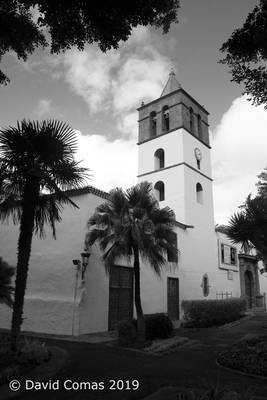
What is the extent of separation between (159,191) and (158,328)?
16792 millimetres

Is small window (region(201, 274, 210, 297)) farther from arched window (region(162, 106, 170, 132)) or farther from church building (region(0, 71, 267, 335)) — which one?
arched window (region(162, 106, 170, 132))

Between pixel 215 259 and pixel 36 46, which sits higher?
pixel 36 46

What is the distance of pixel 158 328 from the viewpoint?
14.2m

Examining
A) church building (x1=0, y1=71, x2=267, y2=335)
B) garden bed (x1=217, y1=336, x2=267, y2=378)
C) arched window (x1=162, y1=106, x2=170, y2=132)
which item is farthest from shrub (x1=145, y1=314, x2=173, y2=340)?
arched window (x1=162, y1=106, x2=170, y2=132)

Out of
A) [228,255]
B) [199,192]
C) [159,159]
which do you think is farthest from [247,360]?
[159,159]

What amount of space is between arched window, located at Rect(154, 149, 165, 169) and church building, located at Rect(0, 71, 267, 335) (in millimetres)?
95

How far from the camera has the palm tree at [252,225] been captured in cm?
1205

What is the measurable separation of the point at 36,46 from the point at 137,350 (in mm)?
9773

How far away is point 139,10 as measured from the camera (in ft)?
19.7

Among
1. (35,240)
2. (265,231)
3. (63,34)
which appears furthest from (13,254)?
(63,34)

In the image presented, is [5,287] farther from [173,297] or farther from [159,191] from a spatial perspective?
[159,191]

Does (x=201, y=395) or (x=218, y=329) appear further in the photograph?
(x=218, y=329)

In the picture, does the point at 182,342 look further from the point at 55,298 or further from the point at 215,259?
the point at 215,259

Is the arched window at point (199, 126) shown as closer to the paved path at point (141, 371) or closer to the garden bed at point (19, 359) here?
the paved path at point (141, 371)
